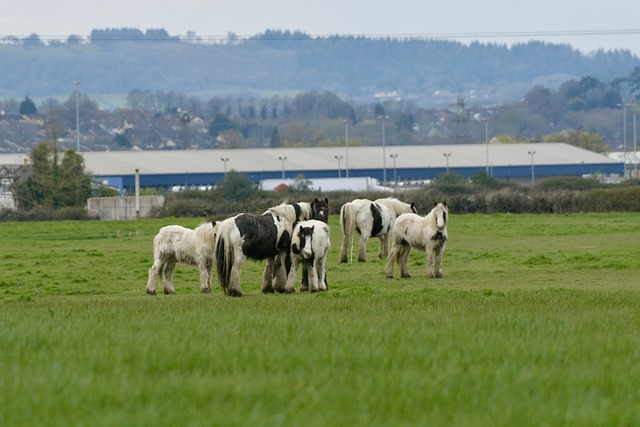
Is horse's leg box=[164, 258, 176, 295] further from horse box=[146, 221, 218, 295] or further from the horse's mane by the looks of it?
the horse's mane

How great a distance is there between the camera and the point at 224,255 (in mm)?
23656

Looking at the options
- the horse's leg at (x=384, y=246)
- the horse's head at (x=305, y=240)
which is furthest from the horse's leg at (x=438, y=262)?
the horse's leg at (x=384, y=246)

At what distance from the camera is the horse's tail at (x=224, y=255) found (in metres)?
23.5

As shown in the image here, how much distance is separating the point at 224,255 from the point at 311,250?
5.40ft

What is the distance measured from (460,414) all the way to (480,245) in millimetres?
31766

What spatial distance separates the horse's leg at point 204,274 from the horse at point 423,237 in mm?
5198

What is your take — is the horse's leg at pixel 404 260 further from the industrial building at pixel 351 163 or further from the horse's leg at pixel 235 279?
the industrial building at pixel 351 163

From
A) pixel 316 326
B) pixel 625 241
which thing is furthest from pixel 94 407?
pixel 625 241

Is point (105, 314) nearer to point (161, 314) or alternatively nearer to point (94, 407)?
point (161, 314)

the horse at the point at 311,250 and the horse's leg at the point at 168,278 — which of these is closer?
the horse at the point at 311,250

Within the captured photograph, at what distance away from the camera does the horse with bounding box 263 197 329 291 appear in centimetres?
2497

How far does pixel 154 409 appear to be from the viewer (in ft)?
28.4

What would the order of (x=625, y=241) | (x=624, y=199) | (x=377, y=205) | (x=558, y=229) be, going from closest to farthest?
(x=377, y=205), (x=625, y=241), (x=558, y=229), (x=624, y=199)

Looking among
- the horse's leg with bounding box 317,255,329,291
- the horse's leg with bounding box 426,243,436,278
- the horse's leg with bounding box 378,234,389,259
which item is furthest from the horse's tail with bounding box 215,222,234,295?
the horse's leg with bounding box 378,234,389,259
